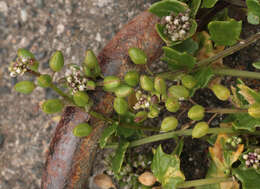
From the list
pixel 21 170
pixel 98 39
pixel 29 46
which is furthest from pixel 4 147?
pixel 98 39

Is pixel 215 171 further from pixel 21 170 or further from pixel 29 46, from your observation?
pixel 29 46

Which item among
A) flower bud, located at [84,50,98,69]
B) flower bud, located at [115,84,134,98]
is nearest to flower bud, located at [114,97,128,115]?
flower bud, located at [115,84,134,98]

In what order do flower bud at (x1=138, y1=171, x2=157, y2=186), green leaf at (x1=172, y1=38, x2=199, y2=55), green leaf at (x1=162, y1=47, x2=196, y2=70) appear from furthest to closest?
flower bud at (x1=138, y1=171, x2=157, y2=186), green leaf at (x1=172, y1=38, x2=199, y2=55), green leaf at (x1=162, y1=47, x2=196, y2=70)

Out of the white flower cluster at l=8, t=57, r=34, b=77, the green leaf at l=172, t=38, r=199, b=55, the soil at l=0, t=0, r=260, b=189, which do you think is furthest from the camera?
the soil at l=0, t=0, r=260, b=189

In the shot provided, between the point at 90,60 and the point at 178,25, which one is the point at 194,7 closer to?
the point at 178,25

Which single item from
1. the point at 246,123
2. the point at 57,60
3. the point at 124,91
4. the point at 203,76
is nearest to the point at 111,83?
the point at 124,91

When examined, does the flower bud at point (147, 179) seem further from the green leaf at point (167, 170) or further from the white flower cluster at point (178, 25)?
the white flower cluster at point (178, 25)

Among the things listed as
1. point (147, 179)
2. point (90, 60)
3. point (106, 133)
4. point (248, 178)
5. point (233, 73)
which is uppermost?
point (90, 60)

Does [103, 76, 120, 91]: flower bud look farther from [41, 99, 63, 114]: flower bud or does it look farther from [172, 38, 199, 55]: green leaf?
[172, 38, 199, 55]: green leaf
